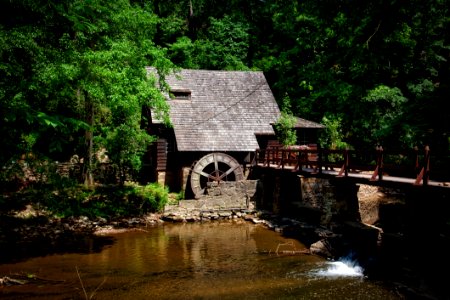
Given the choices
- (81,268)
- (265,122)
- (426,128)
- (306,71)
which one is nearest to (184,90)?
(265,122)

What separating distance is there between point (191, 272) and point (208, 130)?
34.7 ft

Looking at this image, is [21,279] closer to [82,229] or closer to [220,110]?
[82,229]

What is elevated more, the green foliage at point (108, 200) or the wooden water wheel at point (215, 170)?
the wooden water wheel at point (215, 170)

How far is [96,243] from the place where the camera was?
12680 mm

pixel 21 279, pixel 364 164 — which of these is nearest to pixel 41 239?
pixel 21 279

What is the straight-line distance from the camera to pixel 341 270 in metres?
9.88

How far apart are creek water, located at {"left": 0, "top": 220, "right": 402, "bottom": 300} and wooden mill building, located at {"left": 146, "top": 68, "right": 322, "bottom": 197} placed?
19.0 ft

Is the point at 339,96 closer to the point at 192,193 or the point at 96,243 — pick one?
the point at 192,193

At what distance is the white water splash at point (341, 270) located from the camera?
9.59 metres

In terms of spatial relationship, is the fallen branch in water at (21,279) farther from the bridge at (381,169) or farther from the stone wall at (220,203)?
the bridge at (381,169)

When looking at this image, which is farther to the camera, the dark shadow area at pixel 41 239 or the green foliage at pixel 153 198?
the green foliage at pixel 153 198

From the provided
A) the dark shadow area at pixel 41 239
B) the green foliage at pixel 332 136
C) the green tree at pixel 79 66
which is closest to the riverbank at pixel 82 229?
the dark shadow area at pixel 41 239

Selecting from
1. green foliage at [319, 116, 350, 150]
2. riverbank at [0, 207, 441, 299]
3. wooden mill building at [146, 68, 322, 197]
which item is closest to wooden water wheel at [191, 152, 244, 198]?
wooden mill building at [146, 68, 322, 197]

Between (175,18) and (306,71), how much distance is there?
12907 mm
